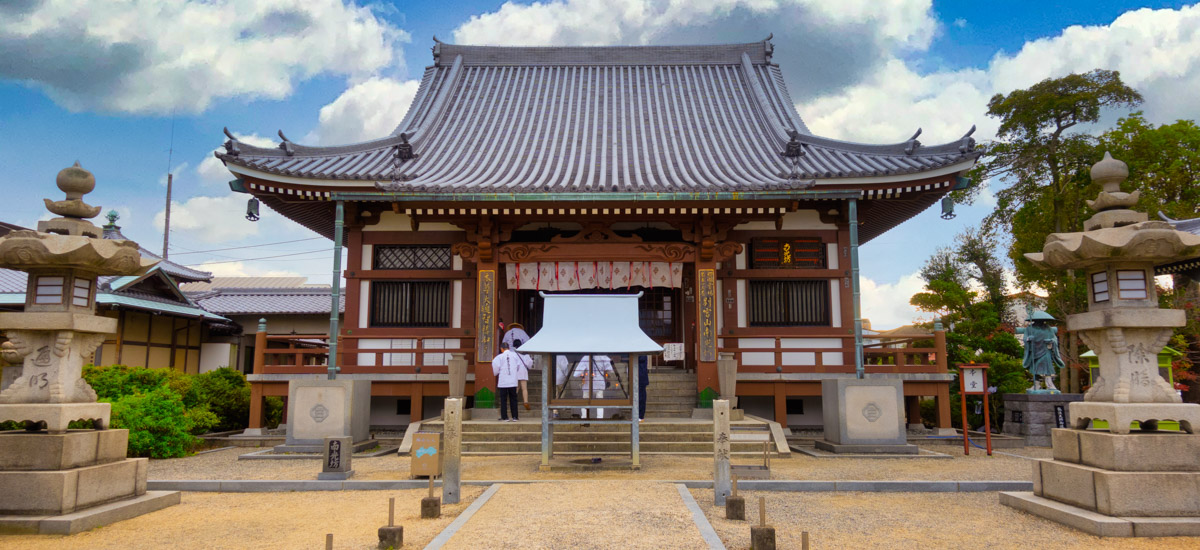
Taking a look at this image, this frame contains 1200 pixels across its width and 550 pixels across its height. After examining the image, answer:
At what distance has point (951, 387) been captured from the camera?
16.1m

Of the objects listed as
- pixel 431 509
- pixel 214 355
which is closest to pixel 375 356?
pixel 431 509

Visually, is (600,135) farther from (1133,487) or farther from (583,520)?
(1133,487)

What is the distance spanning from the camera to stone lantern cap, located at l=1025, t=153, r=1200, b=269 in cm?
637

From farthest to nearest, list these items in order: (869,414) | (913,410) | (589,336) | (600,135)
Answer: (600,135) < (913,410) < (869,414) < (589,336)

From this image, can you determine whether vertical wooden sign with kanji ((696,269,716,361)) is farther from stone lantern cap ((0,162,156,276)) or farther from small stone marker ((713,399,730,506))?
stone lantern cap ((0,162,156,276))

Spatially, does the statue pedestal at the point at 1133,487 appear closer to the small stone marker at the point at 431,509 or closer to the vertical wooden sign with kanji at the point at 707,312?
the small stone marker at the point at 431,509

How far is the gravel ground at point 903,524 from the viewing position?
559 cm

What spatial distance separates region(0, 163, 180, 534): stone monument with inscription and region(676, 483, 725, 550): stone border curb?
543 cm

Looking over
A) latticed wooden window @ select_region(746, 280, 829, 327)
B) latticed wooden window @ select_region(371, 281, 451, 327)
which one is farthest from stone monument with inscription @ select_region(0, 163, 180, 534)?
latticed wooden window @ select_region(746, 280, 829, 327)

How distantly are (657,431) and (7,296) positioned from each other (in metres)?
17.6

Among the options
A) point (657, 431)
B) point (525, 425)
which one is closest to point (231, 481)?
point (525, 425)

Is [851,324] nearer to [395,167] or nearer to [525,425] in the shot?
[525,425]

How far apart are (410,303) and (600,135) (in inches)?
260

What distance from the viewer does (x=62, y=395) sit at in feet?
21.9
